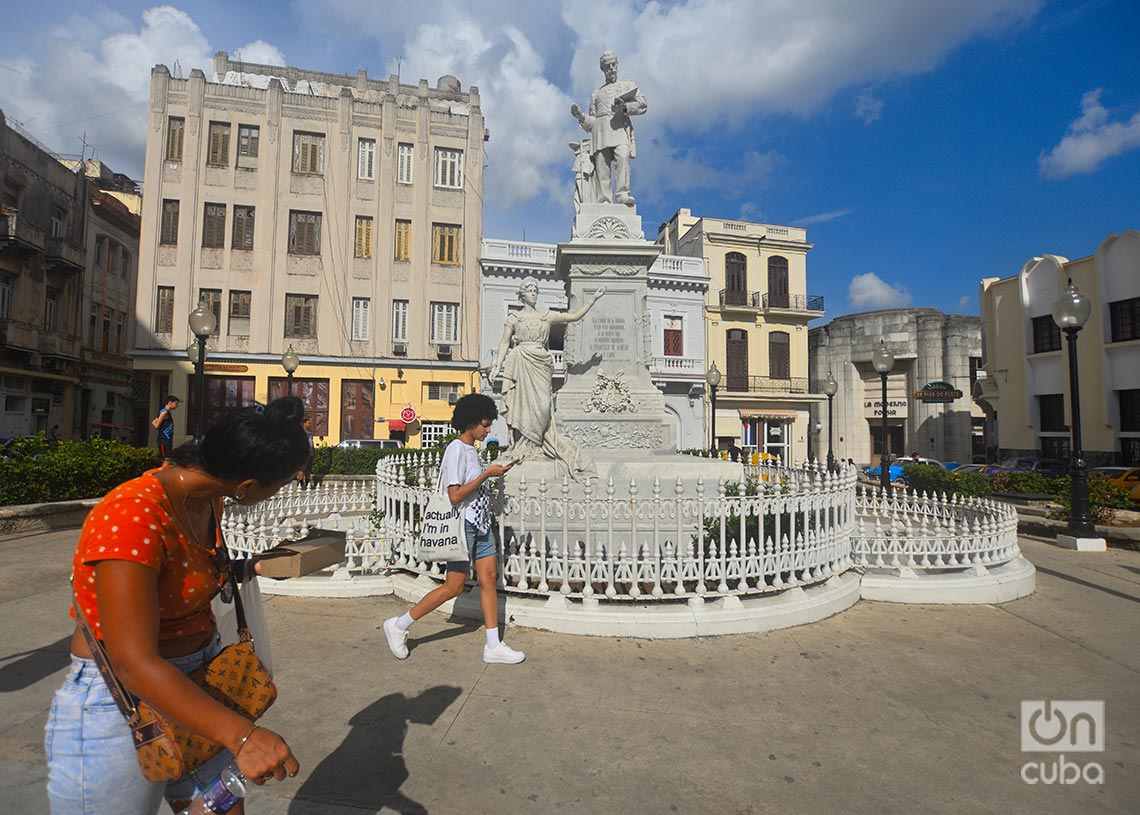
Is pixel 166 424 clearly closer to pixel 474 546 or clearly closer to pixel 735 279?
pixel 474 546

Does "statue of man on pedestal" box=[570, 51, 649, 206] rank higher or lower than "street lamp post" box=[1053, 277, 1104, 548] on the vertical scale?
higher

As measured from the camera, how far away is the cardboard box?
6.59 feet

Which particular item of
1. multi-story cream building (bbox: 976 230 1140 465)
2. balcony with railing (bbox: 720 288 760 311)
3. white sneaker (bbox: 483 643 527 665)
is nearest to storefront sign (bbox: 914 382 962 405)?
multi-story cream building (bbox: 976 230 1140 465)

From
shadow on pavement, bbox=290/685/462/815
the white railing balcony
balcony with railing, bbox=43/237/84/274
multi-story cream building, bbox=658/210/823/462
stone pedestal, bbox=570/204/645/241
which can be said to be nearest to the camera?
shadow on pavement, bbox=290/685/462/815

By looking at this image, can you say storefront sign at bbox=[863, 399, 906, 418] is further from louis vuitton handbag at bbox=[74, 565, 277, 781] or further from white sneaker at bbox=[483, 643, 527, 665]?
louis vuitton handbag at bbox=[74, 565, 277, 781]

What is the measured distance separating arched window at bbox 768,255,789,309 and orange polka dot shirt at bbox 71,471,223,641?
108 feet

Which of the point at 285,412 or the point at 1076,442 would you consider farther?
the point at 1076,442

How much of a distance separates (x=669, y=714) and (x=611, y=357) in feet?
→ 19.5

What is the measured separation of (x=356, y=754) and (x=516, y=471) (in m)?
4.10

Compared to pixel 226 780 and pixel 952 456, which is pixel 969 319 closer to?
pixel 952 456

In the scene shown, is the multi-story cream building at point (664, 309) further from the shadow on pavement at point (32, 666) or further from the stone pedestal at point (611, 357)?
the shadow on pavement at point (32, 666)

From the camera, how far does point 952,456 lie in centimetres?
3400

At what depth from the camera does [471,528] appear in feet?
13.5

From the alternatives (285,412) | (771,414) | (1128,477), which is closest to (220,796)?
(285,412)
